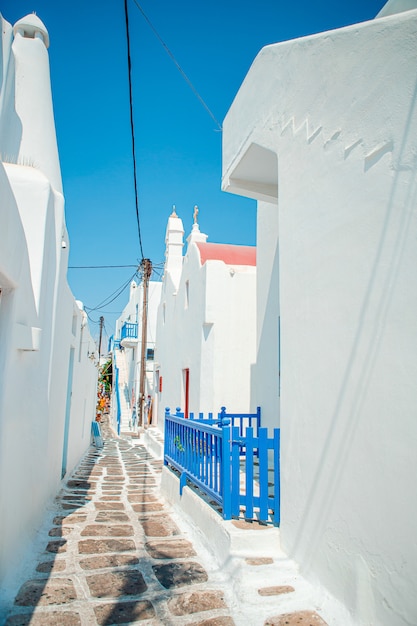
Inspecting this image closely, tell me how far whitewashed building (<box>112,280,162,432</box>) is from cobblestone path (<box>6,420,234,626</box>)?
1259 cm

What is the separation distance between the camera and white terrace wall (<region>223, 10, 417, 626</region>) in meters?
2.49

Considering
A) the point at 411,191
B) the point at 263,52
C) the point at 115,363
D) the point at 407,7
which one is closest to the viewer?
the point at 411,191

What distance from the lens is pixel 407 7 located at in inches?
143

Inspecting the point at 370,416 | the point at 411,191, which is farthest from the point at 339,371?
the point at 411,191

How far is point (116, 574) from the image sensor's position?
11.9ft

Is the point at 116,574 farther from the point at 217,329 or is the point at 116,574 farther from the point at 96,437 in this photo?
the point at 96,437

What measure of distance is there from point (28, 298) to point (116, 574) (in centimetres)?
246

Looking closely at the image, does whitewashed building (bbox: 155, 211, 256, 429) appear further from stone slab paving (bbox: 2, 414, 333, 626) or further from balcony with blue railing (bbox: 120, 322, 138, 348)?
balcony with blue railing (bbox: 120, 322, 138, 348)

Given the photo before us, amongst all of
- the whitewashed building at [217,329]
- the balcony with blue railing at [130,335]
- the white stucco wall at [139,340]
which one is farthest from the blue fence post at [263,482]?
the balcony with blue railing at [130,335]

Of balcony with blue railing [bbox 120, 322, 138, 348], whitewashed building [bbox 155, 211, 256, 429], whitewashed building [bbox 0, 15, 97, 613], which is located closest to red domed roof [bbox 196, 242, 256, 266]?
whitewashed building [bbox 155, 211, 256, 429]

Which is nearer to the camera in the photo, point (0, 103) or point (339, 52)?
point (339, 52)

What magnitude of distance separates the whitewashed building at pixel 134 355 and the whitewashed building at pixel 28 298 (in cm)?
1286

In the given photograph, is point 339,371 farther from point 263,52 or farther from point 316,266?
point 263,52

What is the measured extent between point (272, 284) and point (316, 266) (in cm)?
344
